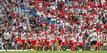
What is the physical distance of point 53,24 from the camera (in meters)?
28.3

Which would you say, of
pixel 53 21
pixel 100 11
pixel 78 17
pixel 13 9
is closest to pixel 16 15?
pixel 13 9

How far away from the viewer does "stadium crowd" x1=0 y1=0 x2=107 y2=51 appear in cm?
2592

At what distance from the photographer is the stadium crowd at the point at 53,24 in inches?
1021

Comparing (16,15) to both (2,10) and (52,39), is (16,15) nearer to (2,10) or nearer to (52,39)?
(2,10)

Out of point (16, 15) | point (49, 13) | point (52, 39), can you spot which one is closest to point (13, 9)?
point (16, 15)

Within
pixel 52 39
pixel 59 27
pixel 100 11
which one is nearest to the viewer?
pixel 52 39

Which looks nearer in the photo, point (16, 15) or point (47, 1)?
point (16, 15)

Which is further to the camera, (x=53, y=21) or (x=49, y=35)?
(x=53, y=21)

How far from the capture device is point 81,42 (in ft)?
86.3

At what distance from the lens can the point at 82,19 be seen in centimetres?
2909

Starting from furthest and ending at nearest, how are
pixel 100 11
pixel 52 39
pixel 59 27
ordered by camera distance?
pixel 100 11 → pixel 59 27 → pixel 52 39

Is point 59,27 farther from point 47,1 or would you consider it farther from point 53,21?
point 47,1

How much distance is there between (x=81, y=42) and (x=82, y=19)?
3.22 metres

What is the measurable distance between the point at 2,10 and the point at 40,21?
9.87ft
